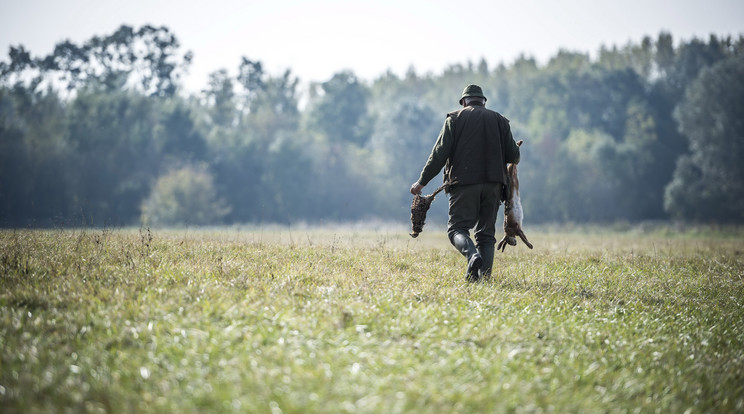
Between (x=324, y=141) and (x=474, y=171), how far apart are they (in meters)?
55.0

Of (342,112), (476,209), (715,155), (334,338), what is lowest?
(334,338)

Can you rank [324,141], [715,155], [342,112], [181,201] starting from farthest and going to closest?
[342,112] → [324,141] → [715,155] → [181,201]

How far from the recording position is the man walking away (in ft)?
26.0

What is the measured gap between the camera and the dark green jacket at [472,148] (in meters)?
7.94

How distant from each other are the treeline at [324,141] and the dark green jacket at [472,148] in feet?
122

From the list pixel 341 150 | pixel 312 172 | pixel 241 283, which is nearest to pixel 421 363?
pixel 241 283

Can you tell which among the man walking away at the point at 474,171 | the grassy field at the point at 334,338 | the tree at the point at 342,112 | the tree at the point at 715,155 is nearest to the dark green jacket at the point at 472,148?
the man walking away at the point at 474,171

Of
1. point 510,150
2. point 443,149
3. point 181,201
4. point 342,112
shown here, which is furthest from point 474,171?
point 342,112

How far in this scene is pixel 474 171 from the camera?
7.93 m

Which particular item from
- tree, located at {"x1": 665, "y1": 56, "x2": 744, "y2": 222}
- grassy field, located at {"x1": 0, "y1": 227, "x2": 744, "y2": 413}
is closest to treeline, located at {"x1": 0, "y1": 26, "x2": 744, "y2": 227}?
tree, located at {"x1": 665, "y1": 56, "x2": 744, "y2": 222}

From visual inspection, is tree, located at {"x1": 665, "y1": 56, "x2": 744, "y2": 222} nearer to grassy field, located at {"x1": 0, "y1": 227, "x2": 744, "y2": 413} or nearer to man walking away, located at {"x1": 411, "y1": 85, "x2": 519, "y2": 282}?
grassy field, located at {"x1": 0, "y1": 227, "x2": 744, "y2": 413}

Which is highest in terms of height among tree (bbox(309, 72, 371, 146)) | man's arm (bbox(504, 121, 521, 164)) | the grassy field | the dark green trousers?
tree (bbox(309, 72, 371, 146))

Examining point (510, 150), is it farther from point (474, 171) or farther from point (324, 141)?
point (324, 141)

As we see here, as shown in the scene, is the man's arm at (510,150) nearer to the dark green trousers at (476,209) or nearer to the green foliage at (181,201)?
the dark green trousers at (476,209)
